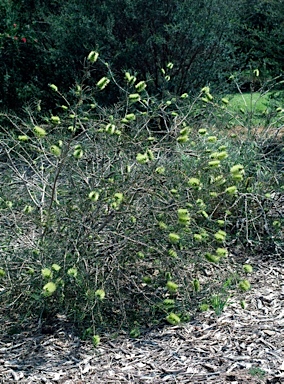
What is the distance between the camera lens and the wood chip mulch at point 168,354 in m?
3.68

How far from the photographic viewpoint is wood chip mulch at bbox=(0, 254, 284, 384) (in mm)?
3680

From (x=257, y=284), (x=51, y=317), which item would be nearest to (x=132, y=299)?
(x=51, y=317)

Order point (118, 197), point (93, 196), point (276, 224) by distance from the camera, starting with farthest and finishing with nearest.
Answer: point (276, 224) < point (118, 197) < point (93, 196)

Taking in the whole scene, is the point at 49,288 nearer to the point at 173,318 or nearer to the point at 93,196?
the point at 93,196

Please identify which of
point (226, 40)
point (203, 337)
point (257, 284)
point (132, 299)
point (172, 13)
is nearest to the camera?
point (203, 337)

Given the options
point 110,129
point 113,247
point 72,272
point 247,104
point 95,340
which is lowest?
point 247,104

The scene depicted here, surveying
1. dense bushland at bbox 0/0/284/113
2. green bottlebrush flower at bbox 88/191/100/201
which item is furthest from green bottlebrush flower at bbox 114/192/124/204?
dense bushland at bbox 0/0/284/113

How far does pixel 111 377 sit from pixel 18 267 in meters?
0.93

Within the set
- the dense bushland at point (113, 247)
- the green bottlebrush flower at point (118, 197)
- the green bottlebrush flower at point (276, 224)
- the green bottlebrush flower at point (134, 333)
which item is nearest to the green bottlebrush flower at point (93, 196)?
the dense bushland at point (113, 247)

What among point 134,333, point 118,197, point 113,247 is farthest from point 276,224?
point 118,197

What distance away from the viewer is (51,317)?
4293 mm

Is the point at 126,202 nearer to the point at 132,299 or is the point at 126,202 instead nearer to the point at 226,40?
the point at 132,299

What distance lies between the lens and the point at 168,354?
392cm

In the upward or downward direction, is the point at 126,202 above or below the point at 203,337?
above
